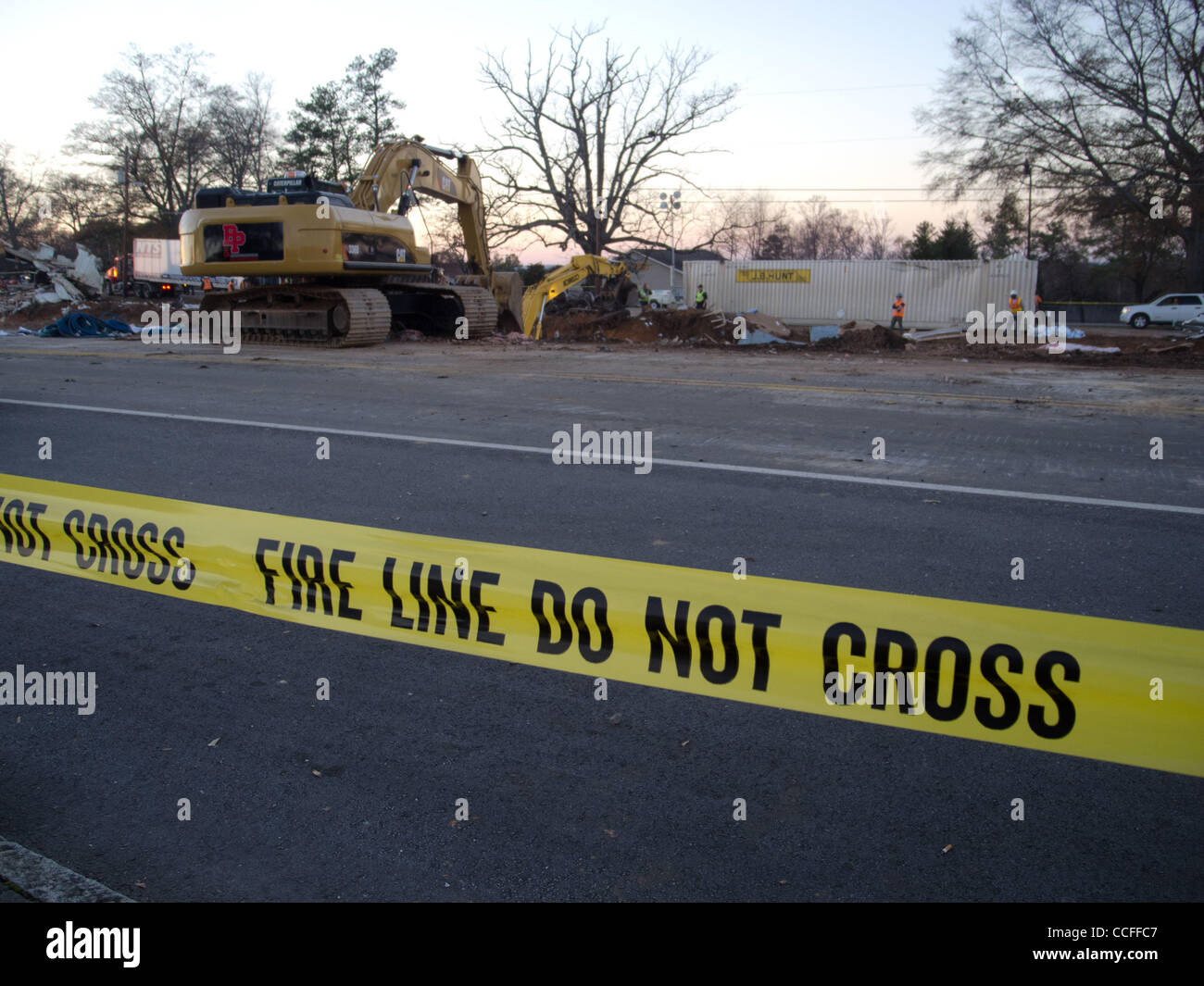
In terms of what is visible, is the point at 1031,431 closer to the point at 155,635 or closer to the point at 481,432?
the point at 481,432

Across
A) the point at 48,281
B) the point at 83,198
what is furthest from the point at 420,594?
the point at 83,198

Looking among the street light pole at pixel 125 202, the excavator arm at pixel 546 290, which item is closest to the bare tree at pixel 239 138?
the street light pole at pixel 125 202

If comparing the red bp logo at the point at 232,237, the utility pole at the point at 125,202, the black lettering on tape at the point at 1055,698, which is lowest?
the black lettering on tape at the point at 1055,698

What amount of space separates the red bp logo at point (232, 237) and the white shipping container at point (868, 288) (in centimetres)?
2351

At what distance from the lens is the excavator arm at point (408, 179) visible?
2059 centimetres

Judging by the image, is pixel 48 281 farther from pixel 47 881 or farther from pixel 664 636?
pixel 664 636

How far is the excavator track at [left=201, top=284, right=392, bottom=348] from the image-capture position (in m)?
18.9

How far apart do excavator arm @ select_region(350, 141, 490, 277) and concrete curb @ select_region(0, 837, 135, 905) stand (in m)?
19.5

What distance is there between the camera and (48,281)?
117ft

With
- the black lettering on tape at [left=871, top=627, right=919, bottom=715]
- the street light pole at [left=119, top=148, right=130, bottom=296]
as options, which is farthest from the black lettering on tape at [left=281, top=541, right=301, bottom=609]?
the street light pole at [left=119, top=148, right=130, bottom=296]

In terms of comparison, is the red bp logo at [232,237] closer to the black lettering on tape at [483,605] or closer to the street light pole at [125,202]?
the black lettering on tape at [483,605]

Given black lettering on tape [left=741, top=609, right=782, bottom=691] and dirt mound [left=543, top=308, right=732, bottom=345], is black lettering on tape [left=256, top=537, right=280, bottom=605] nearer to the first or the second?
black lettering on tape [left=741, top=609, right=782, bottom=691]

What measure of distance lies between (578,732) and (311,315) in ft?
58.0
